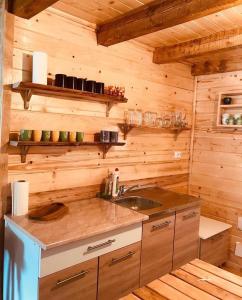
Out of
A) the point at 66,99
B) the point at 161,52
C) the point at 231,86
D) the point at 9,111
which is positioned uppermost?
the point at 161,52

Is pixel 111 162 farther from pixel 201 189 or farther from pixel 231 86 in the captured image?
pixel 231 86

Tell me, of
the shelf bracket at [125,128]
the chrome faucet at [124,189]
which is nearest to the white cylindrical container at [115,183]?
the chrome faucet at [124,189]

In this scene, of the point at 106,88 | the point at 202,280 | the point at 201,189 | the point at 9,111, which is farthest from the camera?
the point at 201,189

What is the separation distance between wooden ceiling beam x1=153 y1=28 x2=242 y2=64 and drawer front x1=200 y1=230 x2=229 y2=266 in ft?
6.19

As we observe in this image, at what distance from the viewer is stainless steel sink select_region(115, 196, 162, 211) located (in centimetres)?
263

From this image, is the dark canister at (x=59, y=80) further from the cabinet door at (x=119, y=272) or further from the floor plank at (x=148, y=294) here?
the floor plank at (x=148, y=294)

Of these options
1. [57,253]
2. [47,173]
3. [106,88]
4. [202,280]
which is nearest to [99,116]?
[106,88]

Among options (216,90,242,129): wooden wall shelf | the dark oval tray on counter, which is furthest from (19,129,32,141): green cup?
(216,90,242,129): wooden wall shelf

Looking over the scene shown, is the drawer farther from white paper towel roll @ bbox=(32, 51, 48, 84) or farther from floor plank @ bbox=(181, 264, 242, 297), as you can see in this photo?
white paper towel roll @ bbox=(32, 51, 48, 84)

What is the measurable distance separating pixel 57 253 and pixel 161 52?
2245 millimetres

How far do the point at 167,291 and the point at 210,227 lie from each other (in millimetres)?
1912

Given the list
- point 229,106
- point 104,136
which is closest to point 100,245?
point 104,136

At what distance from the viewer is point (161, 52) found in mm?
2904

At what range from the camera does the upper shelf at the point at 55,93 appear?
1875 millimetres
